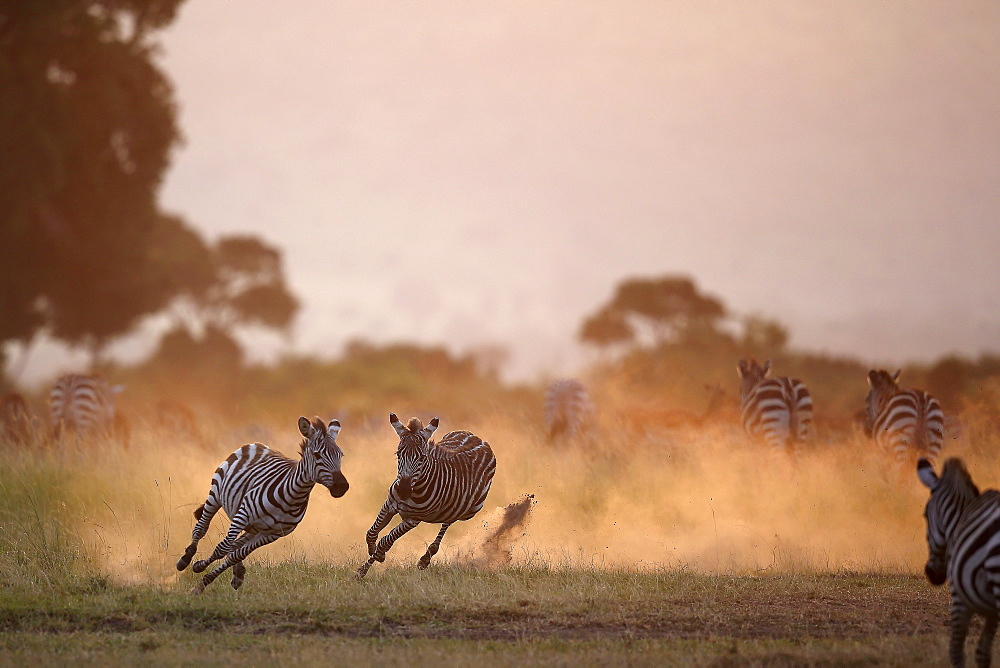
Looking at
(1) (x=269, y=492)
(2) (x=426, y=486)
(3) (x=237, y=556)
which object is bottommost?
(3) (x=237, y=556)

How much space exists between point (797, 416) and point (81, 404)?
13.7m

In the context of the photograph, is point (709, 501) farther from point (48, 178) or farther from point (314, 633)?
point (48, 178)

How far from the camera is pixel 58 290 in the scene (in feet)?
120

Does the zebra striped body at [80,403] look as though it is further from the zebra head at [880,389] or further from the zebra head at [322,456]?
the zebra head at [880,389]

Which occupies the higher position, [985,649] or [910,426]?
[910,426]

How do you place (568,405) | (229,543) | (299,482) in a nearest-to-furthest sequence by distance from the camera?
(299,482) < (229,543) < (568,405)

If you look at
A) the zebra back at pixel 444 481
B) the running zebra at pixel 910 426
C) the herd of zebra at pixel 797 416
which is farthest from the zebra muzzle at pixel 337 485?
the running zebra at pixel 910 426

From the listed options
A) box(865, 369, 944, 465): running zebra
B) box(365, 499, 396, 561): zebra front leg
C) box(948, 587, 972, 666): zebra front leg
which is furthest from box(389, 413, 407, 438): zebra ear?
box(865, 369, 944, 465): running zebra

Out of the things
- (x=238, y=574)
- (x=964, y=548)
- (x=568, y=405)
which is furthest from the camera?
(x=568, y=405)

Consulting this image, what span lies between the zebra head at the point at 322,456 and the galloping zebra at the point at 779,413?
986 cm

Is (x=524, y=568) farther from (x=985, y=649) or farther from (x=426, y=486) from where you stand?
(x=985, y=649)

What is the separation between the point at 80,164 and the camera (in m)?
36.1

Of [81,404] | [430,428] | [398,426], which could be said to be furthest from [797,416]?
[81,404]

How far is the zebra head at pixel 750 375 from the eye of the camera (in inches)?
741
